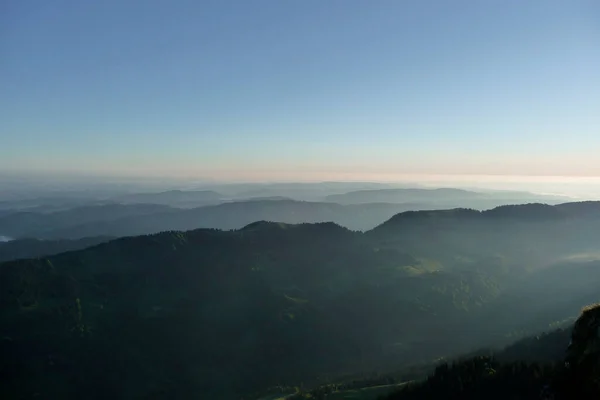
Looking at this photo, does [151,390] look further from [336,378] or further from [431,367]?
[431,367]

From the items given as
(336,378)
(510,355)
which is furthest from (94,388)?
(510,355)

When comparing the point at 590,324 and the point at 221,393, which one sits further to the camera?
the point at 221,393

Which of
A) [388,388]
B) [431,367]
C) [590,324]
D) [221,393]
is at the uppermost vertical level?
[590,324]

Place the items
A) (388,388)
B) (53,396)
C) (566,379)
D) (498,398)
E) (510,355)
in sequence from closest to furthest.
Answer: (566,379) → (498,398) → (388,388) → (510,355) → (53,396)

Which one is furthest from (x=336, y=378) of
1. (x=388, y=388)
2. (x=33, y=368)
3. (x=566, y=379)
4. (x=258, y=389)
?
(x=566, y=379)

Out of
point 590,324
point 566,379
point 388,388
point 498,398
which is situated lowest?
point 388,388

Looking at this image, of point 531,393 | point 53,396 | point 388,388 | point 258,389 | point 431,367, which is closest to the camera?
point 531,393

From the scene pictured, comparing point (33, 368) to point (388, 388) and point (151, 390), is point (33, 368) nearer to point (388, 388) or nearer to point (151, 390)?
point (151, 390)

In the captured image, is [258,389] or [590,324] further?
[258,389]

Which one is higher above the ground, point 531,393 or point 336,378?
point 531,393
